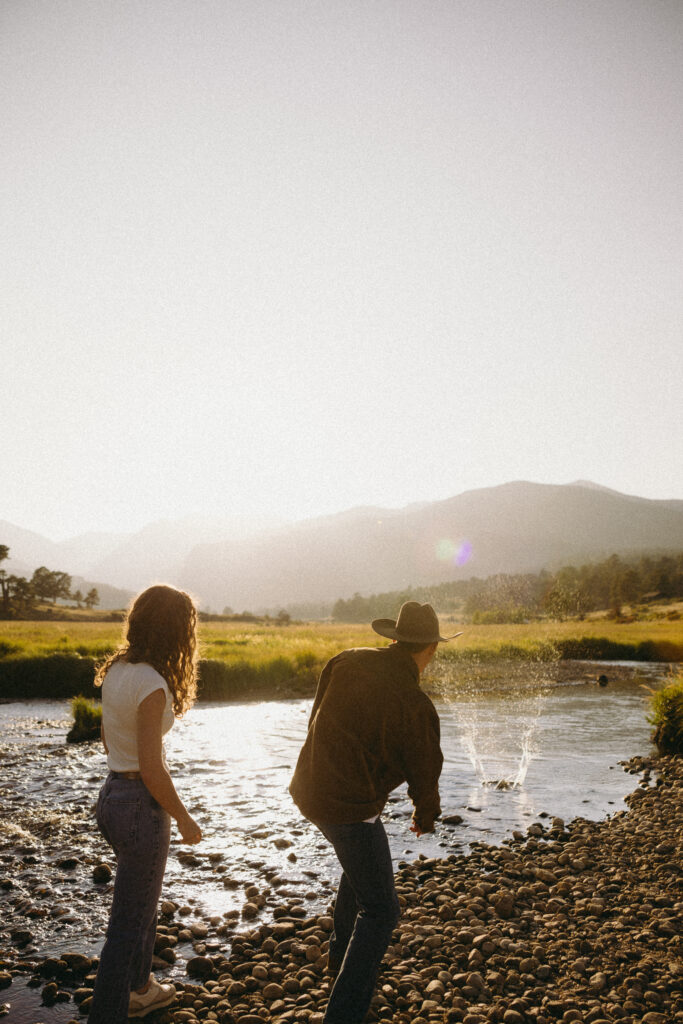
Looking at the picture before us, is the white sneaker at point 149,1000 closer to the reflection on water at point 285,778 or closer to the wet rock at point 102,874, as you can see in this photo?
the reflection on water at point 285,778

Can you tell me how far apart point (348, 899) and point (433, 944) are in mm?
1986

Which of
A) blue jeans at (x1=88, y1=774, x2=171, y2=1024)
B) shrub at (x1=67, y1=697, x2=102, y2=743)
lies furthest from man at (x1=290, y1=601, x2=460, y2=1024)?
shrub at (x1=67, y1=697, x2=102, y2=743)

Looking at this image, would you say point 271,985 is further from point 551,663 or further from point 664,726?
point 551,663

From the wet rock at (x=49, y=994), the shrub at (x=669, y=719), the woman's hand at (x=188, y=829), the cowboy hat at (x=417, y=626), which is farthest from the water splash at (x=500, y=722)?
the woman's hand at (x=188, y=829)

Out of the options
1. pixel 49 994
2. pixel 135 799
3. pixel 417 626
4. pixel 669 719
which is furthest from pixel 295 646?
pixel 135 799

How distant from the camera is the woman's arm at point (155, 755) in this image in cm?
384

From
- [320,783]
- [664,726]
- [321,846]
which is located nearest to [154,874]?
[320,783]

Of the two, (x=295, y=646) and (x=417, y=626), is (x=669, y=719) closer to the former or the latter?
(x=417, y=626)

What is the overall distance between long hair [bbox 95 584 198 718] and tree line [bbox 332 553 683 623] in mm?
81353

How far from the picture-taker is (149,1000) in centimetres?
491

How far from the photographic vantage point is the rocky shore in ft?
17.0

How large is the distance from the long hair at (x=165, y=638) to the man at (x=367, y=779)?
937 millimetres

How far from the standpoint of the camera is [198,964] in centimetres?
589

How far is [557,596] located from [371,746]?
107952 mm
